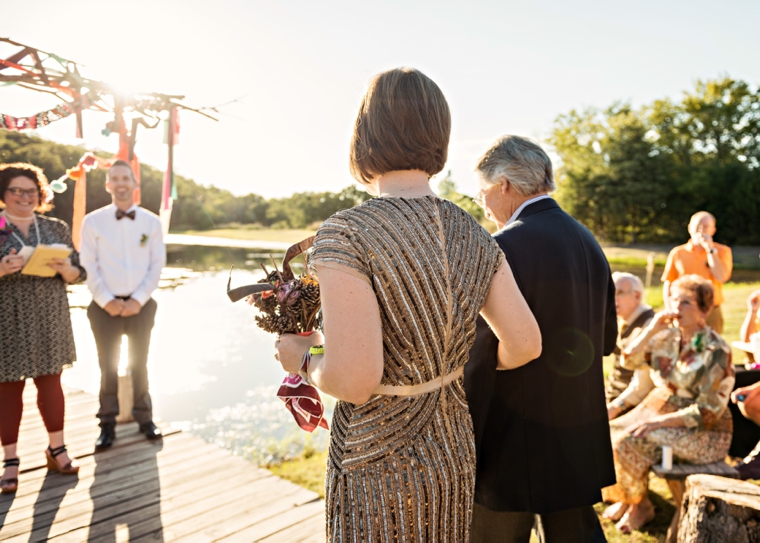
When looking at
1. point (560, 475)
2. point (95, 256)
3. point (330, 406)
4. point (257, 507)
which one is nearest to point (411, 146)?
point (560, 475)

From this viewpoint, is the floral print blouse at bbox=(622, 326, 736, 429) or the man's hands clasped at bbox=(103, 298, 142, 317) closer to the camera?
the floral print blouse at bbox=(622, 326, 736, 429)

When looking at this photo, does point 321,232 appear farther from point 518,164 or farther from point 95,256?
point 95,256

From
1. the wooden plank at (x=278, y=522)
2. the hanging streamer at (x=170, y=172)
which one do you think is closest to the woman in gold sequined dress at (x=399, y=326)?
the wooden plank at (x=278, y=522)

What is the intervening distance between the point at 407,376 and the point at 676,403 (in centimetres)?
248

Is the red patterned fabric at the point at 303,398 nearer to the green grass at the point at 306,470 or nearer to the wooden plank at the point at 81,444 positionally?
the green grass at the point at 306,470

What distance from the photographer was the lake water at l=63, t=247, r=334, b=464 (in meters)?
6.26

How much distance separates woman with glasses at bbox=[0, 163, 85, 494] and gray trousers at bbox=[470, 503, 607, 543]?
2.62m

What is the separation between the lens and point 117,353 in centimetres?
381

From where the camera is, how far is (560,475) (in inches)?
67.3

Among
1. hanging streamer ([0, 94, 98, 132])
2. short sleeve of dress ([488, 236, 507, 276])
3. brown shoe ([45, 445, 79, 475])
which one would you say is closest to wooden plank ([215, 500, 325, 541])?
brown shoe ([45, 445, 79, 475])

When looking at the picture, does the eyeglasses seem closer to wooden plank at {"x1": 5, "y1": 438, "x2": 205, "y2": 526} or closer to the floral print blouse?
wooden plank at {"x1": 5, "y1": 438, "x2": 205, "y2": 526}

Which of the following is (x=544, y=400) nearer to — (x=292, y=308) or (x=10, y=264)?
(x=292, y=308)

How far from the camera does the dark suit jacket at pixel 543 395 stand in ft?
5.55

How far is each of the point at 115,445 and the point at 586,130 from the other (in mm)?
41301
